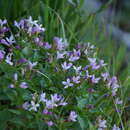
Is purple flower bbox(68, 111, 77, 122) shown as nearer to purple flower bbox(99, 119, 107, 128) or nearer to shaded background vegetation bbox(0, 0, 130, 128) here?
purple flower bbox(99, 119, 107, 128)

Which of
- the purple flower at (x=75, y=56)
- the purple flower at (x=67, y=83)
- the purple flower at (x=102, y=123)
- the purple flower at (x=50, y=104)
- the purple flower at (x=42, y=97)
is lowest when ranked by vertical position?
A: the purple flower at (x=102, y=123)

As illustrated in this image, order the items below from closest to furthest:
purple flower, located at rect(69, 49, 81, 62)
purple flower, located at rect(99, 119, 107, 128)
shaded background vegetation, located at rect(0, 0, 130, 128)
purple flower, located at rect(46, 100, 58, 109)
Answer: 1. purple flower, located at rect(46, 100, 58, 109)
2. purple flower, located at rect(99, 119, 107, 128)
3. purple flower, located at rect(69, 49, 81, 62)
4. shaded background vegetation, located at rect(0, 0, 130, 128)

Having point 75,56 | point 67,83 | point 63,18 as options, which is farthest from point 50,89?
point 63,18

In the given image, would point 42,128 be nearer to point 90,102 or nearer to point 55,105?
point 55,105

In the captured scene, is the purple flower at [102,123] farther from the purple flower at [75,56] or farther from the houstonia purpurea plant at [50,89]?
the purple flower at [75,56]

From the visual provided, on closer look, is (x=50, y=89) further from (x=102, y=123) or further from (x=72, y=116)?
(x=102, y=123)

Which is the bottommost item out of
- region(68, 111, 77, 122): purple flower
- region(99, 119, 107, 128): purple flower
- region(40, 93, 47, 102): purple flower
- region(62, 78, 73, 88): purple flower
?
region(99, 119, 107, 128): purple flower

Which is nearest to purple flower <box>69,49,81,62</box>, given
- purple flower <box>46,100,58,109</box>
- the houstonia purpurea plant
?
the houstonia purpurea plant

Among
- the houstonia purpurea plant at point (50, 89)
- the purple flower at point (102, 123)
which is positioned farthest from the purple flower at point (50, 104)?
the purple flower at point (102, 123)
